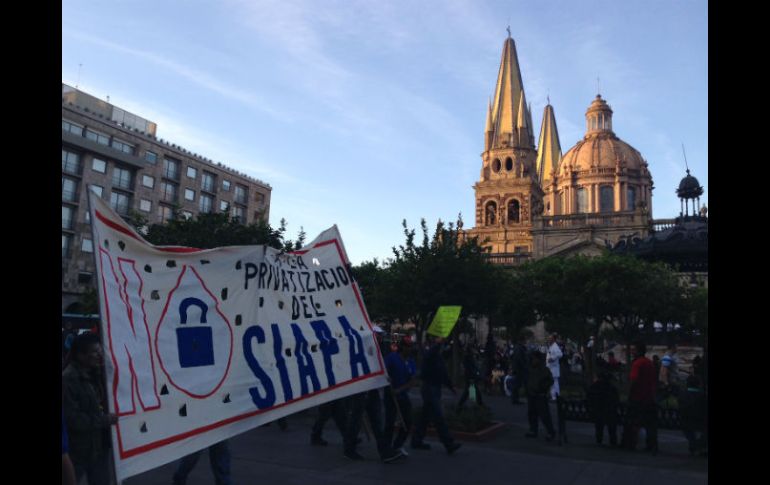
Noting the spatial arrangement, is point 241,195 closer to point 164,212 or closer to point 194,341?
point 164,212

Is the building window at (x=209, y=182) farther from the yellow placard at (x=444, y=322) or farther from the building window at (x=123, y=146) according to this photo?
the yellow placard at (x=444, y=322)

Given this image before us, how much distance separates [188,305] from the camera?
15.3 feet

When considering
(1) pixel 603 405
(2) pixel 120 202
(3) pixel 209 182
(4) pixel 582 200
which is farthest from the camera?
(4) pixel 582 200

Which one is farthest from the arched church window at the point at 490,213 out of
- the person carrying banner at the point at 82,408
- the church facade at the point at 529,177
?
the person carrying banner at the point at 82,408

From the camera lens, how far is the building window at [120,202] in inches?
2120

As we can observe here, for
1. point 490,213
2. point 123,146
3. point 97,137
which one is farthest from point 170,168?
point 490,213

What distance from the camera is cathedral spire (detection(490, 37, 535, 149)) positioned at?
80000 millimetres

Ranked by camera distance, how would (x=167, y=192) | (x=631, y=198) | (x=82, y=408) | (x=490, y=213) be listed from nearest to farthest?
(x=82, y=408) → (x=167, y=192) → (x=631, y=198) → (x=490, y=213)

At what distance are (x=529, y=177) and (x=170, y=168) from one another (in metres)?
43.5

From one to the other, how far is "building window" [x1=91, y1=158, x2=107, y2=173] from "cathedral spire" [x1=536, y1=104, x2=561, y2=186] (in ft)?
262

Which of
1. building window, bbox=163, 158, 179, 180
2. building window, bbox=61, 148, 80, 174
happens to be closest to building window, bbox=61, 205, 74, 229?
building window, bbox=61, 148, 80, 174

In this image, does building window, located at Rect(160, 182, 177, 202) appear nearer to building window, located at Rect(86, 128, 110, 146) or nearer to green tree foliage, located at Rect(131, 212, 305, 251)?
building window, located at Rect(86, 128, 110, 146)

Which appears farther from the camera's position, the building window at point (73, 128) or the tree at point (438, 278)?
the building window at point (73, 128)

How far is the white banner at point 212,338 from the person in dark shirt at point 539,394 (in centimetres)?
504
